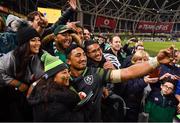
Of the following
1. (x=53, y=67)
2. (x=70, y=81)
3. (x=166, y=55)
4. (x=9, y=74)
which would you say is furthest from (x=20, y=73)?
(x=166, y=55)

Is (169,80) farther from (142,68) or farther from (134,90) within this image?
(142,68)

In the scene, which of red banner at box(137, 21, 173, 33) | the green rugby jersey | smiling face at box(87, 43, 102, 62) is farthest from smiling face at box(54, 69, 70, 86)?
red banner at box(137, 21, 173, 33)

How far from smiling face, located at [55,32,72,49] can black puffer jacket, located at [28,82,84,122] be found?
4.82 ft

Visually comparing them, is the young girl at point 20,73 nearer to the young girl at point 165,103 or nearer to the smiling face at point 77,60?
the smiling face at point 77,60

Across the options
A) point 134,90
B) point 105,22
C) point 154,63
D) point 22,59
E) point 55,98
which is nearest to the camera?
point 55,98

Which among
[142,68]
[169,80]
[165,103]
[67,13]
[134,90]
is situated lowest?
[165,103]

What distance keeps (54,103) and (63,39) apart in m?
1.71

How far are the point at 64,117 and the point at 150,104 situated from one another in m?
2.55

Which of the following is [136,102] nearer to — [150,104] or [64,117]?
[150,104]

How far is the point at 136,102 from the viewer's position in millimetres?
5715

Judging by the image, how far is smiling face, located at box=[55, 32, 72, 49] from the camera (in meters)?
4.99

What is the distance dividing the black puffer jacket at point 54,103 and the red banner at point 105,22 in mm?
58025

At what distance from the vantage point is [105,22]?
209 ft

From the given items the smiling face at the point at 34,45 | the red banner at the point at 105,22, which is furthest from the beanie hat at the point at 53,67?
the red banner at the point at 105,22
